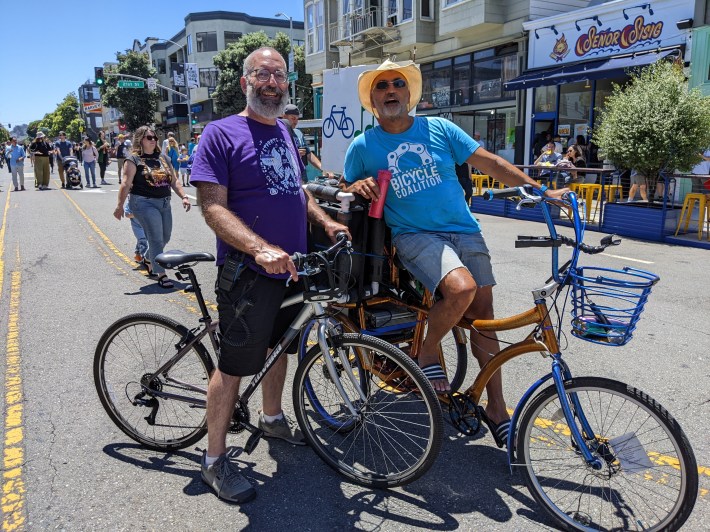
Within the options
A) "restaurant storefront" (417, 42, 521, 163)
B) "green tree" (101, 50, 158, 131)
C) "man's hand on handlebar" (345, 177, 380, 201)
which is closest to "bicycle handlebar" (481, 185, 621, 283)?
"man's hand on handlebar" (345, 177, 380, 201)

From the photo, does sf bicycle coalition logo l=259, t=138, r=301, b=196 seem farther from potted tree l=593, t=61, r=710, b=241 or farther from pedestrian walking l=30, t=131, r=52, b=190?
pedestrian walking l=30, t=131, r=52, b=190

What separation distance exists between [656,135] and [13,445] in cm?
1031

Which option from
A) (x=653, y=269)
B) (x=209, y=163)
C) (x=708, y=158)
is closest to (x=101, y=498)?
(x=209, y=163)

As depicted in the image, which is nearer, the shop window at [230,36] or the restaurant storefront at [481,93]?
the restaurant storefront at [481,93]

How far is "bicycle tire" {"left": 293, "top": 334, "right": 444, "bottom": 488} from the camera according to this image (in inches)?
106

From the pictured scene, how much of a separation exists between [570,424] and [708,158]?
13.2 meters

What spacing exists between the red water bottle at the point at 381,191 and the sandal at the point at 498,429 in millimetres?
1172

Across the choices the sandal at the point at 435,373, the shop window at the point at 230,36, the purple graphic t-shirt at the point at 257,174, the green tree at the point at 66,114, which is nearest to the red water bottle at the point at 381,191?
the purple graphic t-shirt at the point at 257,174

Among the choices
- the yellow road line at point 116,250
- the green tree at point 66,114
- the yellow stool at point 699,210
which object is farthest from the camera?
the green tree at point 66,114

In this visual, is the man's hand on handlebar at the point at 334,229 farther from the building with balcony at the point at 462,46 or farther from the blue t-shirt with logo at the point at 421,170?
the building with balcony at the point at 462,46

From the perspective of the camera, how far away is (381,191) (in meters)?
3.05

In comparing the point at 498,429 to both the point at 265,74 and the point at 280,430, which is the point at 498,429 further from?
the point at 265,74

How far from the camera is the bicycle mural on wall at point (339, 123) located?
360 inches

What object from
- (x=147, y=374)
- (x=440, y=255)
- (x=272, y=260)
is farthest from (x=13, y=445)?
(x=440, y=255)
